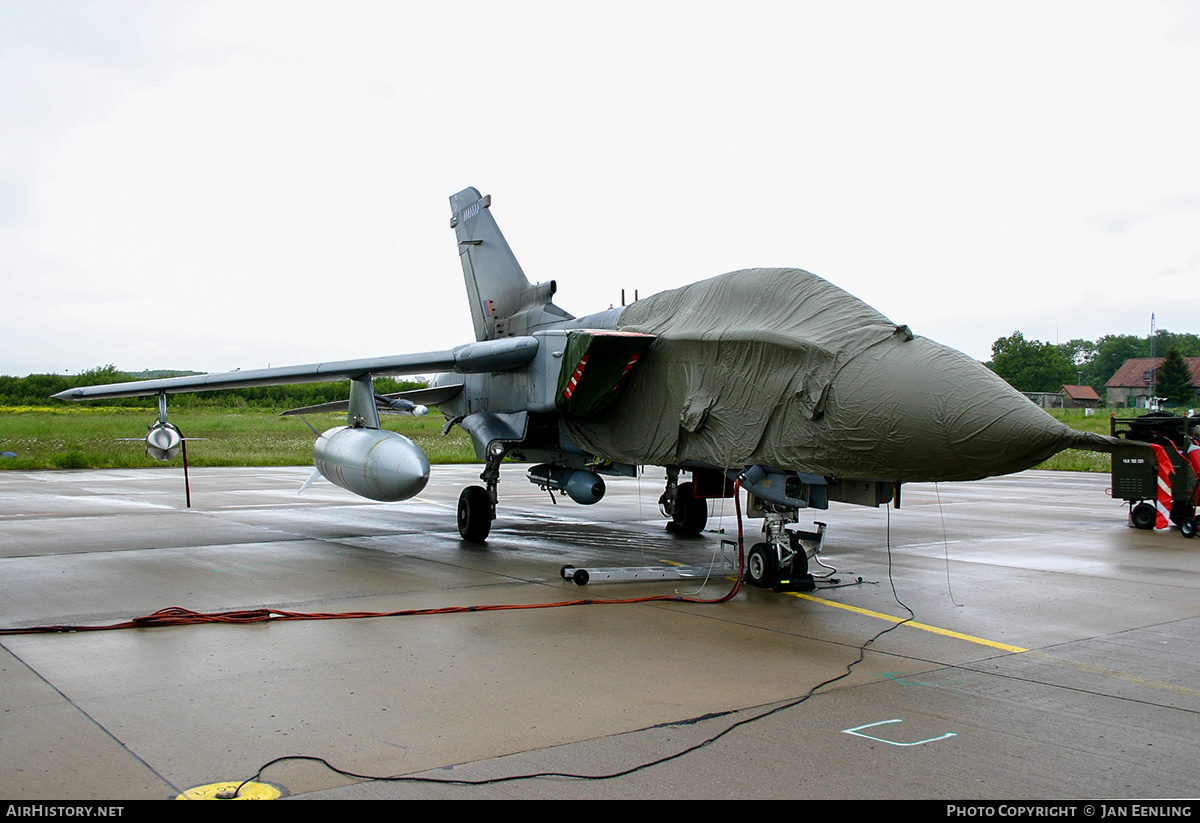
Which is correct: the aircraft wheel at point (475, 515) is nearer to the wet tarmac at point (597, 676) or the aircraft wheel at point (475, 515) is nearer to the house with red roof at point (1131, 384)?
the wet tarmac at point (597, 676)

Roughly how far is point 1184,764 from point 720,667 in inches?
97.8

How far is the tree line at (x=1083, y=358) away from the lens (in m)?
73.4

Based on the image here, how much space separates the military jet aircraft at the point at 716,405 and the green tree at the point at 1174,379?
74937 millimetres

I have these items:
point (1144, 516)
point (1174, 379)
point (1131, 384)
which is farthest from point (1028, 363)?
point (1144, 516)

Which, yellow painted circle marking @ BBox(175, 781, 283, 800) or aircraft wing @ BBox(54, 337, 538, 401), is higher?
aircraft wing @ BBox(54, 337, 538, 401)

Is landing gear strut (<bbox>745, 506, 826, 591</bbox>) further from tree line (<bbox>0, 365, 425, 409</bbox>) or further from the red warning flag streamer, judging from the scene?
tree line (<bbox>0, 365, 425, 409</bbox>)

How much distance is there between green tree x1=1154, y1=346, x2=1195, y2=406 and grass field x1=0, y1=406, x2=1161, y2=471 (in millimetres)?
39530

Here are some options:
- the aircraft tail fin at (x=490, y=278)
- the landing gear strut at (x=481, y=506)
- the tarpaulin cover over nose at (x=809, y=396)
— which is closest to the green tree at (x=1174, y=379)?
the aircraft tail fin at (x=490, y=278)

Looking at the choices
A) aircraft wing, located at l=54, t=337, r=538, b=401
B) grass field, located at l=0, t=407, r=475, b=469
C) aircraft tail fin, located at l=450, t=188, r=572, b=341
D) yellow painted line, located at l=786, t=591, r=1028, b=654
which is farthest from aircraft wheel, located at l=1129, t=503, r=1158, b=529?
grass field, located at l=0, t=407, r=475, b=469

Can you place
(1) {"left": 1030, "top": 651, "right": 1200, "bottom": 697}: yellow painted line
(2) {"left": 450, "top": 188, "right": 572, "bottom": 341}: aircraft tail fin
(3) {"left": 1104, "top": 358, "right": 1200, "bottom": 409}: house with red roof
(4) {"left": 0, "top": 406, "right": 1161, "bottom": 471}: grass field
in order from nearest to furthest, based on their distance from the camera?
(1) {"left": 1030, "top": 651, "right": 1200, "bottom": 697}: yellow painted line → (2) {"left": 450, "top": 188, "right": 572, "bottom": 341}: aircraft tail fin → (4) {"left": 0, "top": 406, "right": 1161, "bottom": 471}: grass field → (3) {"left": 1104, "top": 358, "right": 1200, "bottom": 409}: house with red roof

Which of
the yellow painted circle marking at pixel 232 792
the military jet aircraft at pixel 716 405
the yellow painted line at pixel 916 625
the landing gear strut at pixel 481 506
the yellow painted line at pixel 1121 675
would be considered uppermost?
the military jet aircraft at pixel 716 405

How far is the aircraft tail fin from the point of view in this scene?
13.4 m

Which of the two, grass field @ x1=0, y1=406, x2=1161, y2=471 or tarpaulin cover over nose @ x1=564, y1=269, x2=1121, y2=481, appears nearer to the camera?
tarpaulin cover over nose @ x1=564, y1=269, x2=1121, y2=481

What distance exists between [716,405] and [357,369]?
559cm
